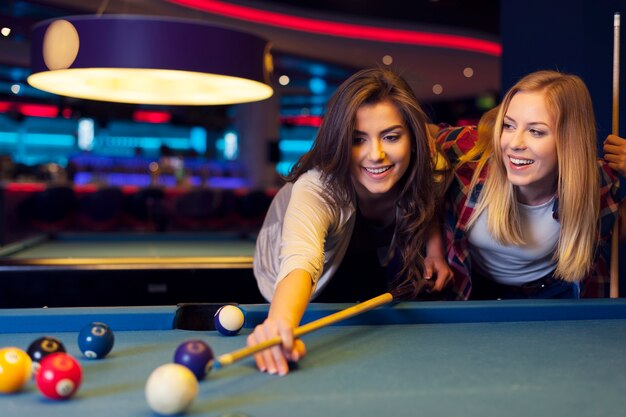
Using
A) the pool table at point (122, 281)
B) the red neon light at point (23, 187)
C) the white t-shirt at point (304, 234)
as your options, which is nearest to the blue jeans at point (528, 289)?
the white t-shirt at point (304, 234)

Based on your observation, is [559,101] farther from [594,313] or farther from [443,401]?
[443,401]

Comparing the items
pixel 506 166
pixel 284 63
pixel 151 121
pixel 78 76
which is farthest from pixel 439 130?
pixel 151 121

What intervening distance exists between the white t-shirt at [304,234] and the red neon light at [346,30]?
5414 millimetres

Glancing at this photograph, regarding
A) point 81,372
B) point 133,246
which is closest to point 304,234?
point 81,372

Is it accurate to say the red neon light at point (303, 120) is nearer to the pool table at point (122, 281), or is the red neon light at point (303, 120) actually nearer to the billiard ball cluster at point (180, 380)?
the pool table at point (122, 281)

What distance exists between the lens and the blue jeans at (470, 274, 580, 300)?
7.60ft

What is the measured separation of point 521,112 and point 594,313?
60cm

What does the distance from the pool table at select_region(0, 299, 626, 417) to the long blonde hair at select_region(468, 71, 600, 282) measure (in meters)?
0.23

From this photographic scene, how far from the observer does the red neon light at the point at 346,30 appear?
8.07m

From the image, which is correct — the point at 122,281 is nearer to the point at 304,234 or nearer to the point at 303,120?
the point at 304,234

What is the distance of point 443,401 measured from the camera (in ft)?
3.77

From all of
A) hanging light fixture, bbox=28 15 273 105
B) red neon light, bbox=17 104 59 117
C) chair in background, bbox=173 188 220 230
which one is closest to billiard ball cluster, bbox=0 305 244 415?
hanging light fixture, bbox=28 15 273 105

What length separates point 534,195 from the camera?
7.07 feet

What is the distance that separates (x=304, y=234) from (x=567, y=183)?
0.78m
